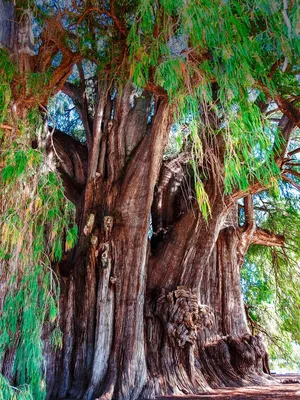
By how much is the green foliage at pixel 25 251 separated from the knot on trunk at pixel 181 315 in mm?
1228

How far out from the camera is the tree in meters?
2.79

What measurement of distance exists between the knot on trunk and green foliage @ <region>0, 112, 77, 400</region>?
1228 mm

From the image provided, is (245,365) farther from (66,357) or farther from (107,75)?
(107,75)

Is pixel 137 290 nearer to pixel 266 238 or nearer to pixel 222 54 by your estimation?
pixel 222 54

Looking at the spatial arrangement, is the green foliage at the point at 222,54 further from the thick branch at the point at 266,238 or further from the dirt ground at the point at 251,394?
the thick branch at the point at 266,238

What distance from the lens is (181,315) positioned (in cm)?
385

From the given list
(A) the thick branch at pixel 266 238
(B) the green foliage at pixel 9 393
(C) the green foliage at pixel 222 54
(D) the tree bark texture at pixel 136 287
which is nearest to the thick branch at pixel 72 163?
(D) the tree bark texture at pixel 136 287

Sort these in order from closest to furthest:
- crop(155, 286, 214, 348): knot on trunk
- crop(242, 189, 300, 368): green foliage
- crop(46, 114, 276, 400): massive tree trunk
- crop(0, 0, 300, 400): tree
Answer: crop(0, 0, 300, 400): tree < crop(46, 114, 276, 400): massive tree trunk < crop(155, 286, 214, 348): knot on trunk < crop(242, 189, 300, 368): green foliage

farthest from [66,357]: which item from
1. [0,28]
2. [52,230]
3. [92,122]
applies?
[0,28]

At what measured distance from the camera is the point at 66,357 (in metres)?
3.59

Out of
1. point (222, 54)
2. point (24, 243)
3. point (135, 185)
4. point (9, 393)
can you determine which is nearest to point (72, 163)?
point (135, 185)

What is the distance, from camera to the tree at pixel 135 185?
2793 millimetres

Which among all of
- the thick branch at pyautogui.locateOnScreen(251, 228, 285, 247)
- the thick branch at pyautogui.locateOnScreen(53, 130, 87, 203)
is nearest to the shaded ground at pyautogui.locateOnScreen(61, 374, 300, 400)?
the thick branch at pyautogui.locateOnScreen(251, 228, 285, 247)

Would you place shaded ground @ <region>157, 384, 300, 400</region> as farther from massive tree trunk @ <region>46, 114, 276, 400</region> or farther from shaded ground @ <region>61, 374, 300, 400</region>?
massive tree trunk @ <region>46, 114, 276, 400</region>
